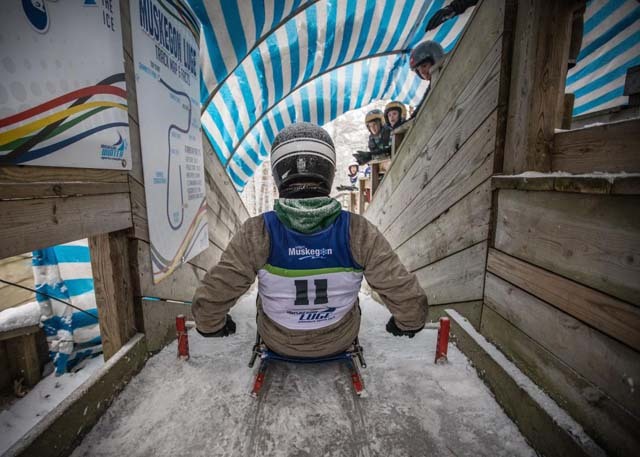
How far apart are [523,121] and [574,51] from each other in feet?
1.84

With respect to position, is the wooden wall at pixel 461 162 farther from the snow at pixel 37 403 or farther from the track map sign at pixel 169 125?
the snow at pixel 37 403

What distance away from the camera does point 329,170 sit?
166cm

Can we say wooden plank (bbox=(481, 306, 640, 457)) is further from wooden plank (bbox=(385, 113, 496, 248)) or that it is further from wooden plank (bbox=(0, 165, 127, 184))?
wooden plank (bbox=(0, 165, 127, 184))

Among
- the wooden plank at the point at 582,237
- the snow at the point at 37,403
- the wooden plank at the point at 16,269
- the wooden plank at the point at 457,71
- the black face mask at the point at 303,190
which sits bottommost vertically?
the snow at the point at 37,403

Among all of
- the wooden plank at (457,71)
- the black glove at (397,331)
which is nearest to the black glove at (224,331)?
the black glove at (397,331)

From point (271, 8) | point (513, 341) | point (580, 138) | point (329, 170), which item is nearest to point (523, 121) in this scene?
point (580, 138)

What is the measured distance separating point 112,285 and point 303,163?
1500 mm

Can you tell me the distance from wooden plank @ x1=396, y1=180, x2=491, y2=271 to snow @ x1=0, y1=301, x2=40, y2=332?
5.43 meters

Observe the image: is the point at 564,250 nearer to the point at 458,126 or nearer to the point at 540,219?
the point at 540,219

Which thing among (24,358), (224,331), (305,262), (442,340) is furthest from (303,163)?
(24,358)

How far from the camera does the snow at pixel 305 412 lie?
1253 millimetres

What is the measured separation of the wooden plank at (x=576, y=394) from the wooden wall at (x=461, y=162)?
39 centimetres

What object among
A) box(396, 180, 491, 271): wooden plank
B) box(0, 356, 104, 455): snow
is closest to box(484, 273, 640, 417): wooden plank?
box(396, 180, 491, 271): wooden plank

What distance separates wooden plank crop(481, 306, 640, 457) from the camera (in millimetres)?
927
